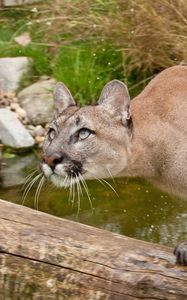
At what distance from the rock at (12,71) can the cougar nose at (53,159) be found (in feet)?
13.8

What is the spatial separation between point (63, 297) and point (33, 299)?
17 centimetres

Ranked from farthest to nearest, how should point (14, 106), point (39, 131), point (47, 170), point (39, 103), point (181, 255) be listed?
point (14, 106) → point (39, 103) → point (39, 131) → point (47, 170) → point (181, 255)

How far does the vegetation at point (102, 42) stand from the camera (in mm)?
8016

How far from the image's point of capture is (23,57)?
8922 millimetres

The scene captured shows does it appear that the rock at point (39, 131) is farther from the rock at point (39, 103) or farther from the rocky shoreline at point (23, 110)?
the rock at point (39, 103)

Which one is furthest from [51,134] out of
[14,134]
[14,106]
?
[14,106]

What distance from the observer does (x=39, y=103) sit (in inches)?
329

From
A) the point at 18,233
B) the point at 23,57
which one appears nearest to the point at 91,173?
the point at 18,233

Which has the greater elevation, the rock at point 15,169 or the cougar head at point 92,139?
the cougar head at point 92,139

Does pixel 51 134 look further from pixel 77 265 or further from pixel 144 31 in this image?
pixel 144 31

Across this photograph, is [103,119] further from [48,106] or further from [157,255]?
[48,106]

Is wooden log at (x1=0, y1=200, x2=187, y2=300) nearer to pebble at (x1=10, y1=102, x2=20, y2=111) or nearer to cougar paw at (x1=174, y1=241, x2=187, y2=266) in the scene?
cougar paw at (x1=174, y1=241, x2=187, y2=266)

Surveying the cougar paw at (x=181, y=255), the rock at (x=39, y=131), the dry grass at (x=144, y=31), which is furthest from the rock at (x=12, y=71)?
the cougar paw at (x=181, y=255)

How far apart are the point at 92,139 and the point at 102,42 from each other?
387 cm
